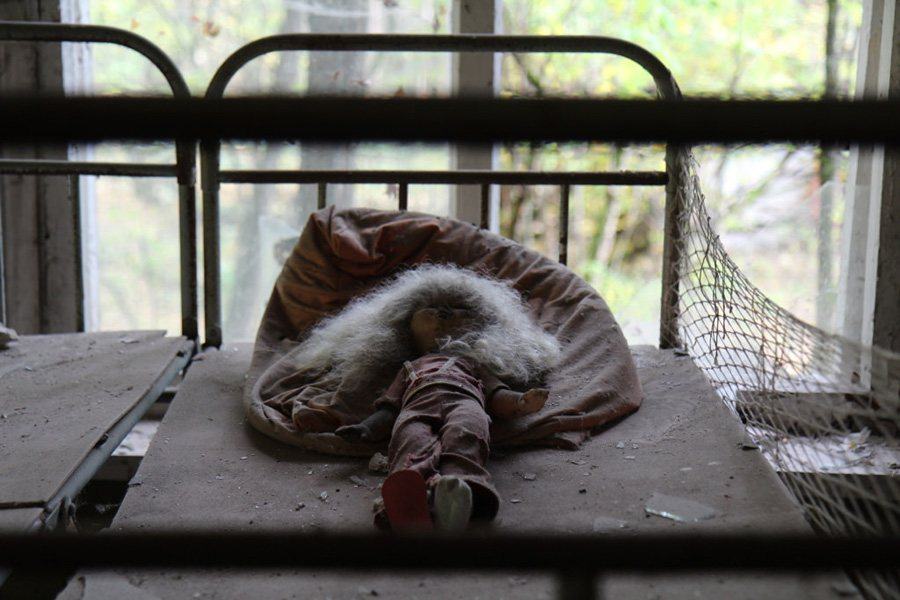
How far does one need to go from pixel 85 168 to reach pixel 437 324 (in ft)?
3.59

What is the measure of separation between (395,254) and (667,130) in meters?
1.97

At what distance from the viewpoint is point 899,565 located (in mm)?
462

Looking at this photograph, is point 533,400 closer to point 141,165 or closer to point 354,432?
point 354,432

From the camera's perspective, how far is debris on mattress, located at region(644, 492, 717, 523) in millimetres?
1564

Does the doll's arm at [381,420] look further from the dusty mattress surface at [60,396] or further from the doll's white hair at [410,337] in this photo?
the dusty mattress surface at [60,396]

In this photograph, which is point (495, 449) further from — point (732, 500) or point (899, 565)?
point (899, 565)

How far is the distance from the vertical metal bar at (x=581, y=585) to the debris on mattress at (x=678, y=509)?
1.13m

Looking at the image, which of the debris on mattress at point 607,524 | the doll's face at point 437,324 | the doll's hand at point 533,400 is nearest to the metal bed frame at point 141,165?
the doll's face at point 437,324

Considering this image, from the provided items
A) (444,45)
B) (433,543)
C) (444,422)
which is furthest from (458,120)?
(444,45)

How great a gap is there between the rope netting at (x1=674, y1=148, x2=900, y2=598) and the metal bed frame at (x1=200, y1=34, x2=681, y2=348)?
55 millimetres

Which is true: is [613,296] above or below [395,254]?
below

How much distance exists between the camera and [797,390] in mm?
2088

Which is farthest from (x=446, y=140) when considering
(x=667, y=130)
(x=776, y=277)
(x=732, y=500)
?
(x=776, y=277)

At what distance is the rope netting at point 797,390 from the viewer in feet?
5.17
